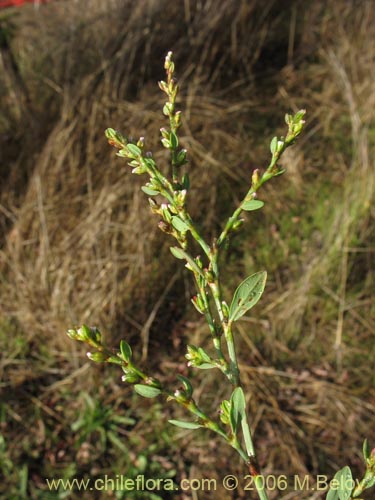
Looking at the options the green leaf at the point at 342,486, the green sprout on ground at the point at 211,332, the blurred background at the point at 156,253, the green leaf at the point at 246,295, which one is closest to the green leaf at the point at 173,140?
the green sprout on ground at the point at 211,332

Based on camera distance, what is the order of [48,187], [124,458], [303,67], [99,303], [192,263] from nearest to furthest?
[192,263] → [124,458] → [99,303] → [48,187] → [303,67]

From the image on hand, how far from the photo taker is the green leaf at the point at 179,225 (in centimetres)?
51

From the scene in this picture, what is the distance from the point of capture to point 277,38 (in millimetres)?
3379

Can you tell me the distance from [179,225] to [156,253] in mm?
1810

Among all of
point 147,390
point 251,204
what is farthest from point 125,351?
point 251,204

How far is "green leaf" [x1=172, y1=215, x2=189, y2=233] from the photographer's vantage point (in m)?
0.51

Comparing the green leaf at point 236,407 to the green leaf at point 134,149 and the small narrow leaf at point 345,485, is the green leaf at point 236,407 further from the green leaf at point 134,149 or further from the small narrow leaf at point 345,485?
the green leaf at point 134,149

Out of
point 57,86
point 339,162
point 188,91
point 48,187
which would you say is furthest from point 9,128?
point 339,162

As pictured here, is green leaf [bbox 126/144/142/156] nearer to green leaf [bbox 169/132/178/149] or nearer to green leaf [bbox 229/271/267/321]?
green leaf [bbox 169/132/178/149]

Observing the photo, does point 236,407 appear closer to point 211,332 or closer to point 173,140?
point 211,332

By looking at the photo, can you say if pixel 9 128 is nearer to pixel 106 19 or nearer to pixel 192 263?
pixel 106 19

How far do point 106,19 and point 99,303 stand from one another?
4.68ft

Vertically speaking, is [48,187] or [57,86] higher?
[57,86]

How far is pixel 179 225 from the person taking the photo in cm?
51
